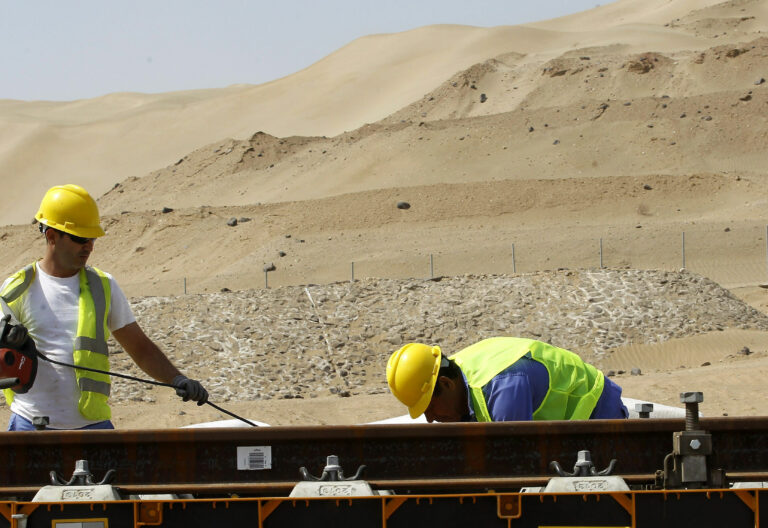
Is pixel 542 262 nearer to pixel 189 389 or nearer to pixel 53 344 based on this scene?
pixel 189 389

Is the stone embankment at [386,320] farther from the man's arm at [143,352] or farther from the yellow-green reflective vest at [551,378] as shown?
the yellow-green reflective vest at [551,378]

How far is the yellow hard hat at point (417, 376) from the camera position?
5082mm

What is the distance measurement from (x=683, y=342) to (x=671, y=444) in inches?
601

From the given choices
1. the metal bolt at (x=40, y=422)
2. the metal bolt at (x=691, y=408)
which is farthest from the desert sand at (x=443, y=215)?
the metal bolt at (x=691, y=408)

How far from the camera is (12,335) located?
4.54 m

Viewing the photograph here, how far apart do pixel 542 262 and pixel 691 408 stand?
26935 millimetres

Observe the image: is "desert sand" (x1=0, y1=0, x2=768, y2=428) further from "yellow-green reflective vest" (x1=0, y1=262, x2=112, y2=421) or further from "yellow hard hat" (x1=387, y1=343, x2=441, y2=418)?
"yellow-green reflective vest" (x1=0, y1=262, x2=112, y2=421)

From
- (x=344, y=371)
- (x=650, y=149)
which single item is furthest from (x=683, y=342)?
(x=650, y=149)

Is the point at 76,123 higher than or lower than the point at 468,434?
higher

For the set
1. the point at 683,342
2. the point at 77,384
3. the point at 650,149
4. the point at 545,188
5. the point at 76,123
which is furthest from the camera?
the point at 76,123

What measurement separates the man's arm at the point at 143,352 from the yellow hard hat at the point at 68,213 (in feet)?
1.52

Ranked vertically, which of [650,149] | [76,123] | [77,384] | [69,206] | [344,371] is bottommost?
[344,371]

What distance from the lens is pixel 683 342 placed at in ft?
62.2

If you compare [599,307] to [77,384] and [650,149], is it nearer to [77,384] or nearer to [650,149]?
[77,384]
